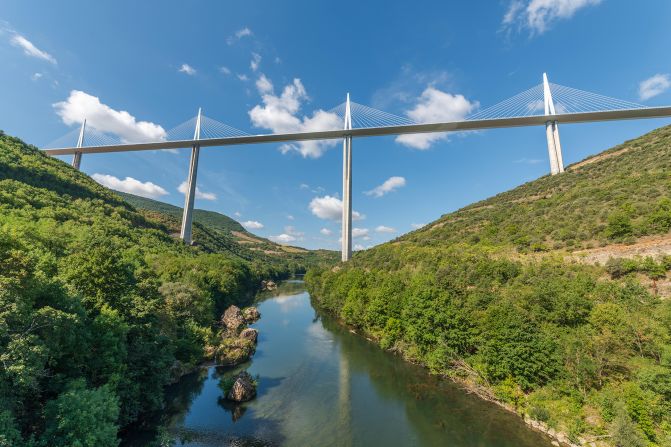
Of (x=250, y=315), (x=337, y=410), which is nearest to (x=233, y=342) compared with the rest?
(x=337, y=410)

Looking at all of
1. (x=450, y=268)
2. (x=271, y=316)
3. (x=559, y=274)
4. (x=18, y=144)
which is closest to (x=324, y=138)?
(x=271, y=316)

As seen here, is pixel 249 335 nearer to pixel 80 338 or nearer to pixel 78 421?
pixel 80 338

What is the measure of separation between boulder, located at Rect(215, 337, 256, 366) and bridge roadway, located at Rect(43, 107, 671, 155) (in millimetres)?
40747

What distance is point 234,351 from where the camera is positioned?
22156 mm

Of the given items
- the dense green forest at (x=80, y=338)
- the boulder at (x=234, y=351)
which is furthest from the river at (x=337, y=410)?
the dense green forest at (x=80, y=338)

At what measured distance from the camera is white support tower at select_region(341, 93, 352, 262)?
51.2 meters

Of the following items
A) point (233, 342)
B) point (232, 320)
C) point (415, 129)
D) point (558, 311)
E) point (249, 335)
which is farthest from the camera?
point (415, 129)

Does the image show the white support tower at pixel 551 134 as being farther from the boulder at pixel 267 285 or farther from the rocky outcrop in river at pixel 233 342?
the boulder at pixel 267 285

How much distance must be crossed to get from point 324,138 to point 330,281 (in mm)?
29147

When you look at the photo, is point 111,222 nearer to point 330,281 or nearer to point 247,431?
point 330,281

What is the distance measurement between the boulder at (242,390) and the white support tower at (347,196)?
113ft

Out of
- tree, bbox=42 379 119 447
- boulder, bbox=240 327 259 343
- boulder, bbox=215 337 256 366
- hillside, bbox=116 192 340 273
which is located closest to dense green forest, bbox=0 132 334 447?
tree, bbox=42 379 119 447

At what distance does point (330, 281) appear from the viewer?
43219mm

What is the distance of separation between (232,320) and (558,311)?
2697 centimetres
